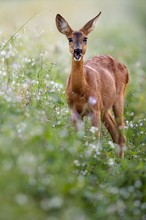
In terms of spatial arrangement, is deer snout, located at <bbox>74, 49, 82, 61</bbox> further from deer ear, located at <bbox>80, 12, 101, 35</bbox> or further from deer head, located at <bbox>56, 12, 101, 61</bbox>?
deer ear, located at <bbox>80, 12, 101, 35</bbox>

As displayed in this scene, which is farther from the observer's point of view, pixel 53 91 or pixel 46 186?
pixel 53 91

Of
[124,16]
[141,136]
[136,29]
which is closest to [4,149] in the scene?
[141,136]

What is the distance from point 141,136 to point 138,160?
0.93 meters

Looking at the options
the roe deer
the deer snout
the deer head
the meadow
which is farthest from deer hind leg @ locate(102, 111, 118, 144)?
the deer snout

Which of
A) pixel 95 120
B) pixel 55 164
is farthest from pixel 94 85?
pixel 55 164

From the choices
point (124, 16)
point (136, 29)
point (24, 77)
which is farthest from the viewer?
point (124, 16)

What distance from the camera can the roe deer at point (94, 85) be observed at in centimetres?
997

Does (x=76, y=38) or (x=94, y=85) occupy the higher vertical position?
(x=76, y=38)

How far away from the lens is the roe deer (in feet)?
32.7

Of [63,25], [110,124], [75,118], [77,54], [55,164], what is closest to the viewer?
[55,164]

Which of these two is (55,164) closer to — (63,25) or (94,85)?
(94,85)

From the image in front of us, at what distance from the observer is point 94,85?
33.8 ft

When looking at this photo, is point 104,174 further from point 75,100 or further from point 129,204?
point 75,100

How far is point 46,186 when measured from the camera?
657cm
